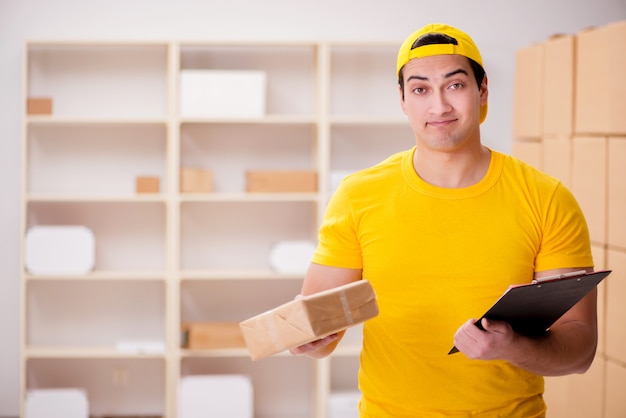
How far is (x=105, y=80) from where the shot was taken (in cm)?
442

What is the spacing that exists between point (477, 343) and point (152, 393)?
11.1 ft

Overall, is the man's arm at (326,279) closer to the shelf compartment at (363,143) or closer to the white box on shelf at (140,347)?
the white box on shelf at (140,347)

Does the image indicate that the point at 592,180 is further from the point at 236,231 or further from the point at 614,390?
the point at 236,231

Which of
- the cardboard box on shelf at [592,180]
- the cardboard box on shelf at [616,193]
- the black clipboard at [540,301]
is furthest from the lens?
the cardboard box on shelf at [592,180]

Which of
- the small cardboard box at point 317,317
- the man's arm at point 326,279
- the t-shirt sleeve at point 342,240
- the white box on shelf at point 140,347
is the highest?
the t-shirt sleeve at point 342,240

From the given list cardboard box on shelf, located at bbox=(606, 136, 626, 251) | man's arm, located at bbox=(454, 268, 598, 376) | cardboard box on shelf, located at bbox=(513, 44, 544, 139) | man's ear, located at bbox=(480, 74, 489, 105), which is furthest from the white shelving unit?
man's arm, located at bbox=(454, 268, 598, 376)

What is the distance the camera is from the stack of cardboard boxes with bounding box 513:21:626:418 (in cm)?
→ 304

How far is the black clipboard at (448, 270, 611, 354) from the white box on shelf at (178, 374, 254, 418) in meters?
2.85

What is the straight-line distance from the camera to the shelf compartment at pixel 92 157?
4422mm

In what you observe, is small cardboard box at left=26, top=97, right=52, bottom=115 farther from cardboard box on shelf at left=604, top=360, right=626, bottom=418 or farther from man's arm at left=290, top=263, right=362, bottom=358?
man's arm at left=290, top=263, right=362, bottom=358

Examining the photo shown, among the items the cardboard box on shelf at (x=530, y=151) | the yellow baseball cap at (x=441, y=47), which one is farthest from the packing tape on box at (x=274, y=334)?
the cardboard box on shelf at (x=530, y=151)

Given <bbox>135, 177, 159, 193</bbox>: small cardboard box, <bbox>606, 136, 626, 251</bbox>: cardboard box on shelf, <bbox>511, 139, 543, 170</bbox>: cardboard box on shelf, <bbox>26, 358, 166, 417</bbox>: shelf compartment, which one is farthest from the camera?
<bbox>26, 358, 166, 417</bbox>: shelf compartment

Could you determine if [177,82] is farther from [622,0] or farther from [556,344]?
[556,344]

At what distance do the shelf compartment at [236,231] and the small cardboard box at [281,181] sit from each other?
10.1 inches
